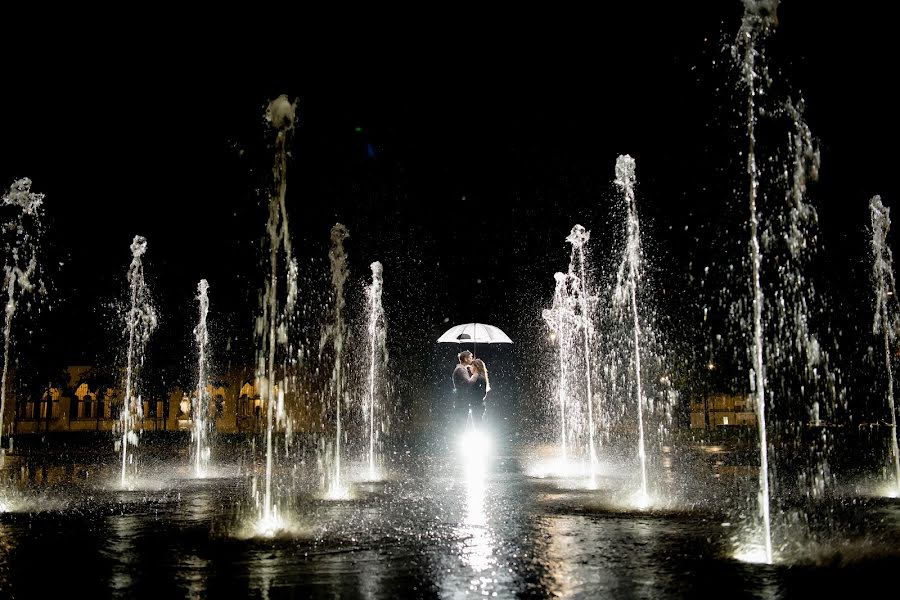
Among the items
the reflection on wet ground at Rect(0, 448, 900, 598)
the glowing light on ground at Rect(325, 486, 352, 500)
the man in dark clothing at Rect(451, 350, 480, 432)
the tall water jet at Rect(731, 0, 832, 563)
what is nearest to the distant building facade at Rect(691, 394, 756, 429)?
the tall water jet at Rect(731, 0, 832, 563)

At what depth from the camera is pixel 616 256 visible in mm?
25953

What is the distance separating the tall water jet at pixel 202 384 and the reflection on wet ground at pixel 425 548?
26.4 feet

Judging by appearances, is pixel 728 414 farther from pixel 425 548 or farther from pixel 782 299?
pixel 425 548

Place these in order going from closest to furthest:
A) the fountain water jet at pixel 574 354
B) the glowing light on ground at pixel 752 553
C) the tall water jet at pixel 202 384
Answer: the glowing light on ground at pixel 752 553 < the fountain water jet at pixel 574 354 < the tall water jet at pixel 202 384

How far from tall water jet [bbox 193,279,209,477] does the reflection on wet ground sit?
26.4ft

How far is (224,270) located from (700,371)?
21674mm

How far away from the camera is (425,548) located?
20.6 feet

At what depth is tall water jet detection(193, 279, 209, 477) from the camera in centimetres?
2250

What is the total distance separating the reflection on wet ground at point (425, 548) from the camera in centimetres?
507

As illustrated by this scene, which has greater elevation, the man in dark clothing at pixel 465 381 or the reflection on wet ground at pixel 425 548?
the man in dark clothing at pixel 465 381

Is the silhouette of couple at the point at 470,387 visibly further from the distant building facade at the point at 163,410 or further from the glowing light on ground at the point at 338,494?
the distant building facade at the point at 163,410

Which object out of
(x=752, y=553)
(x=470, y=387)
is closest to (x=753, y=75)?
(x=752, y=553)

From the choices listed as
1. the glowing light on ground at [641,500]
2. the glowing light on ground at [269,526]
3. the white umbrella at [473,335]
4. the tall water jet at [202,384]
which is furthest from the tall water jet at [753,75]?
the tall water jet at [202,384]

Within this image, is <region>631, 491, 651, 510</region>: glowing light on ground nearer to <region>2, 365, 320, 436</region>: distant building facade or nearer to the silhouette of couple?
the silhouette of couple
